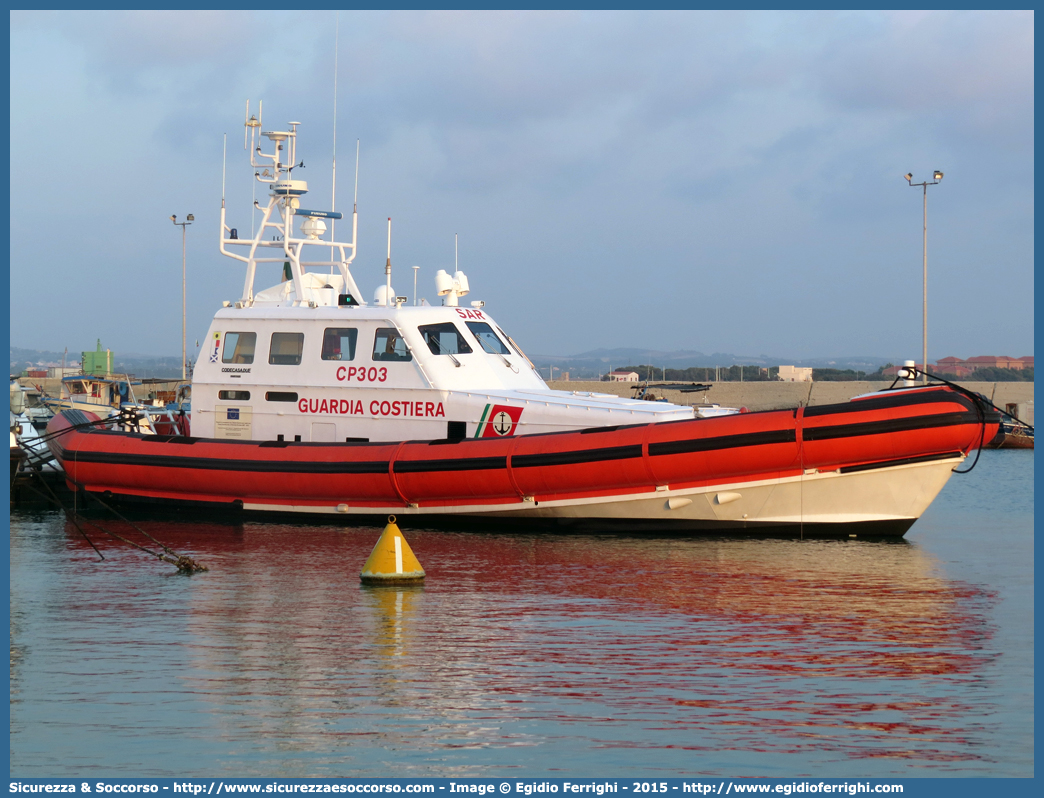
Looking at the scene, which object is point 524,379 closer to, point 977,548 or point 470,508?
point 470,508

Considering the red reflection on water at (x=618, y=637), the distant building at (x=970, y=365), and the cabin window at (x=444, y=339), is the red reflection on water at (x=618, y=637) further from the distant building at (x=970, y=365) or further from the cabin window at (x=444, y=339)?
the distant building at (x=970, y=365)

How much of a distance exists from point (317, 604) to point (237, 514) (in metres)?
5.13

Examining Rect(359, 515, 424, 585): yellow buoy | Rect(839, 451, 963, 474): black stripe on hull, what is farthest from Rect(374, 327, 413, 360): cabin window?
Rect(839, 451, 963, 474): black stripe on hull

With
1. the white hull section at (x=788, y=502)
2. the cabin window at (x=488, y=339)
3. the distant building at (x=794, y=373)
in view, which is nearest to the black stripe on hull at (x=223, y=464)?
the white hull section at (x=788, y=502)

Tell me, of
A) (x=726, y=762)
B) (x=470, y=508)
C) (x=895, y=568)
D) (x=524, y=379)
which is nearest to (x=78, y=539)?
(x=470, y=508)

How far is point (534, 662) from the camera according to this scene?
7.49 metres

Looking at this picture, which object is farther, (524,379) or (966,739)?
(524,379)

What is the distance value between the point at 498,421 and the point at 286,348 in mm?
3014

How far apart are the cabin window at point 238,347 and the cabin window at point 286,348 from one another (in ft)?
1.02

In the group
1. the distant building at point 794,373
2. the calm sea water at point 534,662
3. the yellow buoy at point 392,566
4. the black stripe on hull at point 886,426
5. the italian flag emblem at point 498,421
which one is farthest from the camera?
the distant building at point 794,373

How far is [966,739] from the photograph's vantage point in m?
6.00

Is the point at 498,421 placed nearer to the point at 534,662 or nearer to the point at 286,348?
the point at 286,348

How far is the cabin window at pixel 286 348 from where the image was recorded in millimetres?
14422
